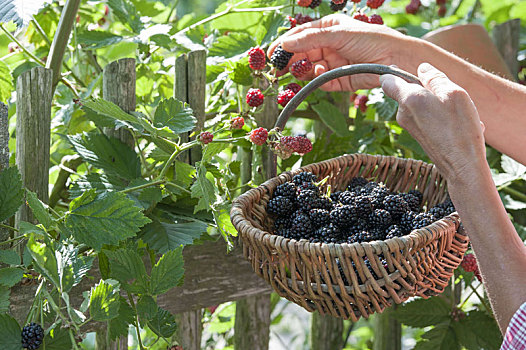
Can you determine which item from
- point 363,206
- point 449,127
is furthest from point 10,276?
point 449,127

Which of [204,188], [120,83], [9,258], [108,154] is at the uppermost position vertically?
[120,83]

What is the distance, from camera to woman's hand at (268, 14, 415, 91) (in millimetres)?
1094

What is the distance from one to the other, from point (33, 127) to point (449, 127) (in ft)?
2.08

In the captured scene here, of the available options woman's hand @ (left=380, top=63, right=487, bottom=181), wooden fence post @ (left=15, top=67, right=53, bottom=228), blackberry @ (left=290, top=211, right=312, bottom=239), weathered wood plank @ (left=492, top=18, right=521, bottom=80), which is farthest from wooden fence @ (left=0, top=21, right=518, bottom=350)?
weathered wood plank @ (left=492, top=18, right=521, bottom=80)

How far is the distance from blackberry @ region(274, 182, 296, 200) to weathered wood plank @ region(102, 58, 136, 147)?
0.33m

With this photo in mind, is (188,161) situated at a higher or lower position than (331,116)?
lower

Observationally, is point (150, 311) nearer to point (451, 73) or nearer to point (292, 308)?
point (451, 73)

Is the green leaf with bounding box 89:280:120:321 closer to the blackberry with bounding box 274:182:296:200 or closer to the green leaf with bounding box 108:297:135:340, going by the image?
the green leaf with bounding box 108:297:135:340

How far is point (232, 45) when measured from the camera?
4.04 ft

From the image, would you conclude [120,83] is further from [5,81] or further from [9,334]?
[9,334]

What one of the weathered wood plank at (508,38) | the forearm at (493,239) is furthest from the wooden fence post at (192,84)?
the weathered wood plank at (508,38)

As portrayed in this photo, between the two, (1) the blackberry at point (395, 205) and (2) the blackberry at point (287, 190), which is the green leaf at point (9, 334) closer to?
(2) the blackberry at point (287, 190)

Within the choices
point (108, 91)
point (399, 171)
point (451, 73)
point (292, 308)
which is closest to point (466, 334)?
point (399, 171)

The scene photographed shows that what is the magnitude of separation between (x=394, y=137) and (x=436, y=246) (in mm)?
796
